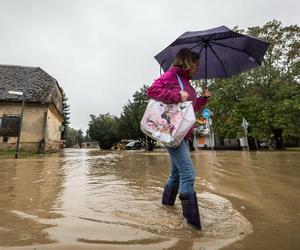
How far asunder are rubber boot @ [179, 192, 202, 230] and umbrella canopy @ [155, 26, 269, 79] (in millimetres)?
2067

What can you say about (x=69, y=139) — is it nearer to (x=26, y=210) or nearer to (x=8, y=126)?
(x=8, y=126)

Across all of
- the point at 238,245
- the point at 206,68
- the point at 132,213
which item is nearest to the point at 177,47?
the point at 206,68

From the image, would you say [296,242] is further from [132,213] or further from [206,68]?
[206,68]

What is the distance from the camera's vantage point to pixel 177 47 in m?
3.72

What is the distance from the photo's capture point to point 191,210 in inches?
92.5

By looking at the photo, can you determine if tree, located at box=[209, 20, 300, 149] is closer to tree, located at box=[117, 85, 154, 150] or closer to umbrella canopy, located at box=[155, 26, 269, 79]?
tree, located at box=[117, 85, 154, 150]

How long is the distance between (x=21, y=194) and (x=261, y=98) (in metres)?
22.1

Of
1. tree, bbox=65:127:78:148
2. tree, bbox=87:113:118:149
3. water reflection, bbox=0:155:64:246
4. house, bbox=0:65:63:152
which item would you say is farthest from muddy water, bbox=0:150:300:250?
tree, bbox=65:127:78:148

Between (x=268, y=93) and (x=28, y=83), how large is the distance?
1908cm

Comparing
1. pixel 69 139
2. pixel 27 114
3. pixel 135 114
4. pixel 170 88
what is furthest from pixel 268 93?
pixel 69 139

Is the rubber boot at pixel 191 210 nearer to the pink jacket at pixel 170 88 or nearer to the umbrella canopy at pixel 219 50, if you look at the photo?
the pink jacket at pixel 170 88

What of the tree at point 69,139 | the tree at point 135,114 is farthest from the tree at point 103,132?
the tree at point 69,139

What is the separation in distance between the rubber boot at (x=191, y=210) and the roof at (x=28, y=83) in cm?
1736

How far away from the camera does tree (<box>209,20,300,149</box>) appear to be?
21.9 meters
